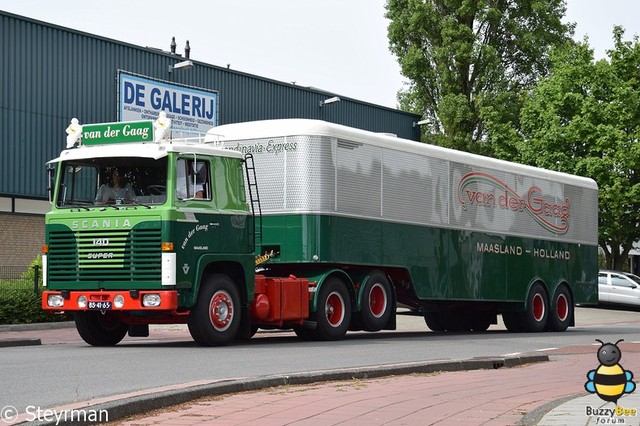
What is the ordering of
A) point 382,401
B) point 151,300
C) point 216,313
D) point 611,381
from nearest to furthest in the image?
1. point 611,381
2. point 382,401
3. point 151,300
4. point 216,313

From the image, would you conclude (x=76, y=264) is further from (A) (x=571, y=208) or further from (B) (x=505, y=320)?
(A) (x=571, y=208)

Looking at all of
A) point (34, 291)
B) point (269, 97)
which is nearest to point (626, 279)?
point (269, 97)

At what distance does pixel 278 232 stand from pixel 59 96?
18.3 meters

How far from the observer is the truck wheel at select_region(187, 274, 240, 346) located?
16.9m

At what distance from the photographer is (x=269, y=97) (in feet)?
145

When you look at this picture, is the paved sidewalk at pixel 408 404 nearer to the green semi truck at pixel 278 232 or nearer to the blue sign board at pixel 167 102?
the green semi truck at pixel 278 232

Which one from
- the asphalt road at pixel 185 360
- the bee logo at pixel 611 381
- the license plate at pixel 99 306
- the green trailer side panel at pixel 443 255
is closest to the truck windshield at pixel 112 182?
the license plate at pixel 99 306

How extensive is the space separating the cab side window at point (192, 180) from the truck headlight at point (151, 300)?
150 cm

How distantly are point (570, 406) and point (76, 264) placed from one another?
372 inches

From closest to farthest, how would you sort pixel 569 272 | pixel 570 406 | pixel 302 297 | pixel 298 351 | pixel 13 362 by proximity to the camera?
1. pixel 570 406
2. pixel 13 362
3. pixel 298 351
4. pixel 302 297
5. pixel 569 272

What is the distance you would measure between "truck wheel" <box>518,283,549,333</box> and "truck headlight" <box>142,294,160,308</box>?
11.4 meters

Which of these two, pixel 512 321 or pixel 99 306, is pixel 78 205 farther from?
Result: pixel 512 321

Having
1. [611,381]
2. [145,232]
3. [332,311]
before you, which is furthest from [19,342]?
[611,381]

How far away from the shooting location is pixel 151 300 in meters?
16.3
